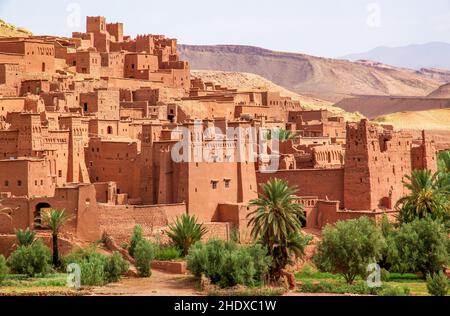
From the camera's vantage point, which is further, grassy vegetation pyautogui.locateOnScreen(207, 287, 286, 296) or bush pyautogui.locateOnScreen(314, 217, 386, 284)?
bush pyautogui.locateOnScreen(314, 217, 386, 284)

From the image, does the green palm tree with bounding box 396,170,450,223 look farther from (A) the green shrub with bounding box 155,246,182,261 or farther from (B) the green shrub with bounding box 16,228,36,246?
(B) the green shrub with bounding box 16,228,36,246

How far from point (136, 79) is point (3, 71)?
7.12 metres

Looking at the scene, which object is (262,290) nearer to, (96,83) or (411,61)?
(96,83)

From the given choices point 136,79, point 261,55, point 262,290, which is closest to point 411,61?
point 261,55

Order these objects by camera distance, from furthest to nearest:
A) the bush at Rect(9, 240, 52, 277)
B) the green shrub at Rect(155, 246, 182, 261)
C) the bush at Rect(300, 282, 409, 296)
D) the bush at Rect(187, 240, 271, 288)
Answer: the green shrub at Rect(155, 246, 182, 261) < the bush at Rect(9, 240, 52, 277) < the bush at Rect(187, 240, 271, 288) < the bush at Rect(300, 282, 409, 296)

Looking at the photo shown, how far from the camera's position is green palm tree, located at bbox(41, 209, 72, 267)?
115 feet

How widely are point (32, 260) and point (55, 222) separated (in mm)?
1263

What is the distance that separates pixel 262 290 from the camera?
31.8 meters

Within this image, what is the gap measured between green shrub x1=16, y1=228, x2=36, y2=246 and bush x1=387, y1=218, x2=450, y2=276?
1055cm

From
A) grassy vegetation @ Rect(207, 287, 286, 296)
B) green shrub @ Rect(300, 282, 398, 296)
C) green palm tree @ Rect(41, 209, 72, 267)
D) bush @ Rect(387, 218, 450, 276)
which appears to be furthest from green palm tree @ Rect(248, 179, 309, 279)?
green palm tree @ Rect(41, 209, 72, 267)

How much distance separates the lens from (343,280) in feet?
118

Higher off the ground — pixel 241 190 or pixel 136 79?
pixel 136 79

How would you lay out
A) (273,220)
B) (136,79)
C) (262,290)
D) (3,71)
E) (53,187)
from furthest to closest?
(136,79) → (3,71) → (53,187) → (273,220) → (262,290)

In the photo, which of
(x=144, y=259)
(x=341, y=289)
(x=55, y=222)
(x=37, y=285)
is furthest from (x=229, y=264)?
(x=55, y=222)
